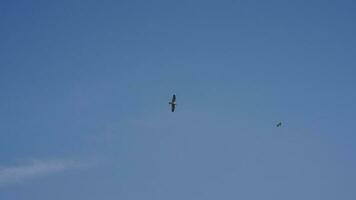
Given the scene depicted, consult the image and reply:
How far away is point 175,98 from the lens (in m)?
60.6
